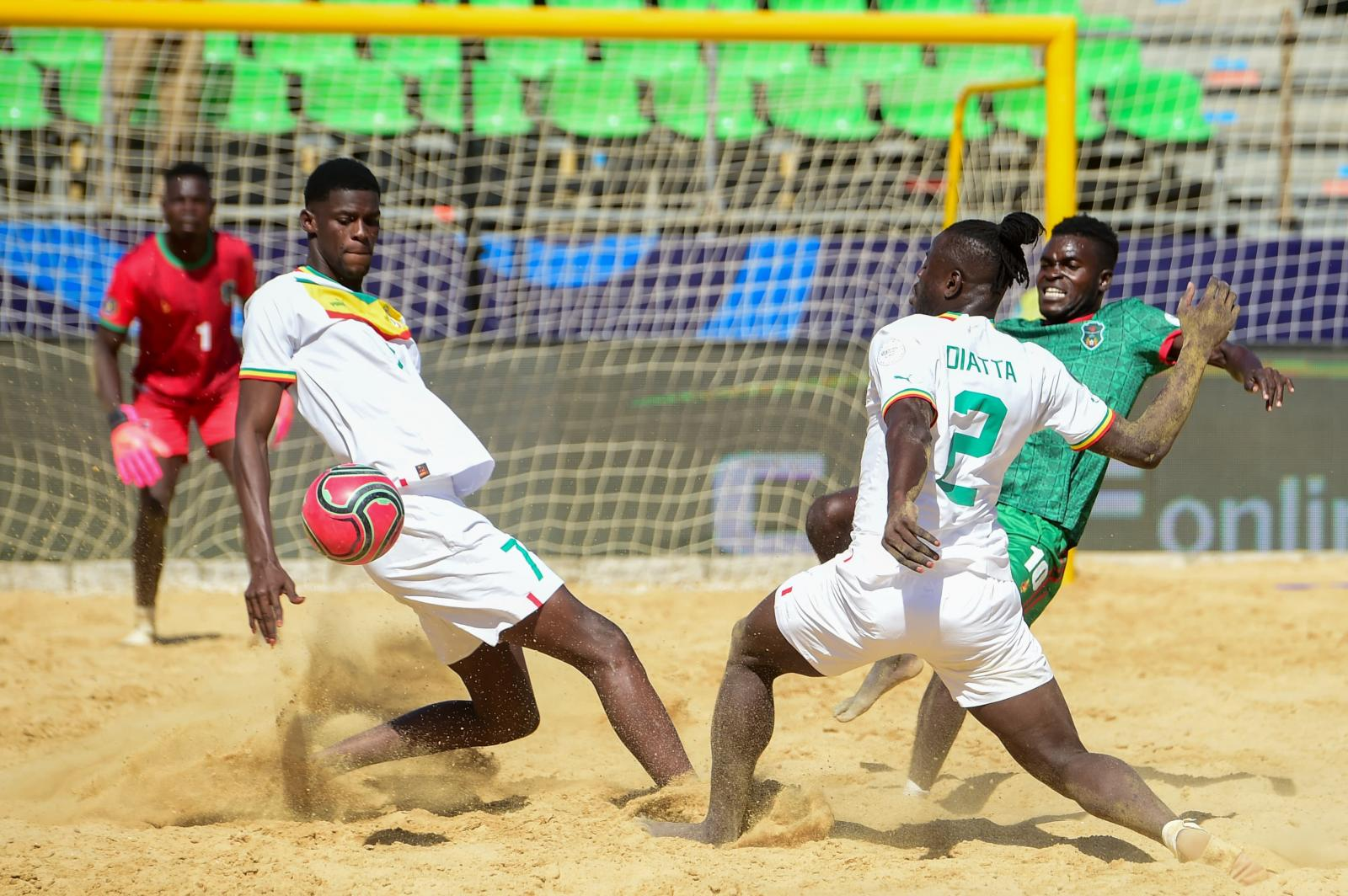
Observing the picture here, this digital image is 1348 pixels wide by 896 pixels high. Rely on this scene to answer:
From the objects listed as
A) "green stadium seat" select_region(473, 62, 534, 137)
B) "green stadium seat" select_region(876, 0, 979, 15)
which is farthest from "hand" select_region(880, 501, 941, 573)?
"green stadium seat" select_region(876, 0, 979, 15)

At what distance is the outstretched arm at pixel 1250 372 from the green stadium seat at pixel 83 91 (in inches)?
326

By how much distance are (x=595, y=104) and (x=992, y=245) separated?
7864mm

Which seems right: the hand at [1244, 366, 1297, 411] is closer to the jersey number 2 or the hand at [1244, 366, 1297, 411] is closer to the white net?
the jersey number 2

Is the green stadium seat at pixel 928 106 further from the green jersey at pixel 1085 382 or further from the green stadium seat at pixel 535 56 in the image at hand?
the green jersey at pixel 1085 382

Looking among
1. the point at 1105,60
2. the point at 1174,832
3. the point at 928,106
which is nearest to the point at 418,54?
the point at 928,106

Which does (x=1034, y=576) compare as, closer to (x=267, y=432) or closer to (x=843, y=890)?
(x=843, y=890)

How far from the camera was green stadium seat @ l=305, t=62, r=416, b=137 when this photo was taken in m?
10.1

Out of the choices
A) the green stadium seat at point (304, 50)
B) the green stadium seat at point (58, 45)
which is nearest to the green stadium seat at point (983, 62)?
the green stadium seat at point (304, 50)

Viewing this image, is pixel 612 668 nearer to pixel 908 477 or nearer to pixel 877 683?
pixel 877 683

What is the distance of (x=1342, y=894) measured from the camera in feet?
10.3

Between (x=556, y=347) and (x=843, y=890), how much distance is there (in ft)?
19.0

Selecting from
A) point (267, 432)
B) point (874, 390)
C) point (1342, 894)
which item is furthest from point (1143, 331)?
point (267, 432)

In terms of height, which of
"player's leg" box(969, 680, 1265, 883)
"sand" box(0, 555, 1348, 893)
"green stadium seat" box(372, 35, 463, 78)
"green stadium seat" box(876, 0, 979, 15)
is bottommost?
"sand" box(0, 555, 1348, 893)

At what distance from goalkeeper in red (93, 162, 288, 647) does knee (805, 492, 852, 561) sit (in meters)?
3.75
